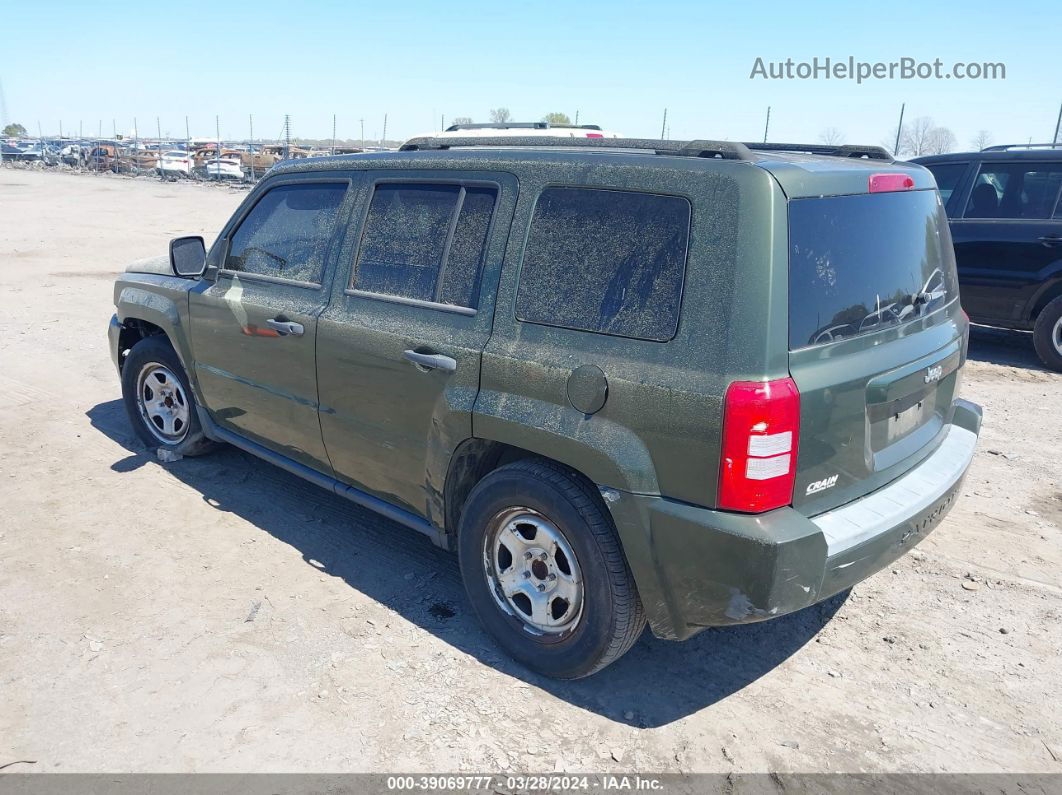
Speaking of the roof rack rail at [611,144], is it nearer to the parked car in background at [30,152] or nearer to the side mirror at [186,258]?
the side mirror at [186,258]

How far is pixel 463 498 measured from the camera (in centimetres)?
353

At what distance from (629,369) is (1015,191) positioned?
707 centimetres

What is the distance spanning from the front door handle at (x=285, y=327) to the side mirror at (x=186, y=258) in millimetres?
857

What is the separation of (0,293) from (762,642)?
1103 cm

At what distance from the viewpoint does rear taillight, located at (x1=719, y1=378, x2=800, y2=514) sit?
255cm

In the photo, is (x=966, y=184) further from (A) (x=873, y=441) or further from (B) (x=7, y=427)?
(B) (x=7, y=427)

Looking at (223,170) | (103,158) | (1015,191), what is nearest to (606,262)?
(1015,191)

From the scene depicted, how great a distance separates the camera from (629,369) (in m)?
2.79

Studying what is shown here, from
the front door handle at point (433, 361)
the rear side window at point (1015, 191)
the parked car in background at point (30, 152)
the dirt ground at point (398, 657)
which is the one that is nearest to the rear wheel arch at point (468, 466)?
the front door handle at point (433, 361)

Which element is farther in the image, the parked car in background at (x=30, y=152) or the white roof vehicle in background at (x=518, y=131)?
the parked car in background at (x=30, y=152)

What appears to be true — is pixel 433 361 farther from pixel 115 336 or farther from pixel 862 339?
pixel 115 336

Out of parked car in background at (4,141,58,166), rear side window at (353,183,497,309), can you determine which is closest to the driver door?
rear side window at (353,183,497,309)

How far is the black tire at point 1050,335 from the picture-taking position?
7727 mm

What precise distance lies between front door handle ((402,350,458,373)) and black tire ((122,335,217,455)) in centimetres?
228
